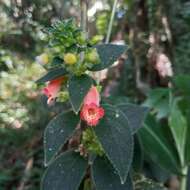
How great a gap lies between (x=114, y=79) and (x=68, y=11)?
1.97 feet

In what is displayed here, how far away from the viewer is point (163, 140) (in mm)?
1575

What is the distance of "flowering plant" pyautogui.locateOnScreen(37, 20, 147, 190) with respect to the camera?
35.7 inches

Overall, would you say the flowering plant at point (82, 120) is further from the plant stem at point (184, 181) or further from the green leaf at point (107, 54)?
the plant stem at point (184, 181)

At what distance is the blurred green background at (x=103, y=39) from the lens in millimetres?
1973

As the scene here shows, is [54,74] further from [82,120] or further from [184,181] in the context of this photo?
[184,181]

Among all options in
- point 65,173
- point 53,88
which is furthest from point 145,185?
point 53,88

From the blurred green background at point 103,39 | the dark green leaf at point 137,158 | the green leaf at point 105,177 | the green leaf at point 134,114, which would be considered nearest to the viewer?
the green leaf at point 105,177

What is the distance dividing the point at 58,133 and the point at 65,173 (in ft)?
0.35

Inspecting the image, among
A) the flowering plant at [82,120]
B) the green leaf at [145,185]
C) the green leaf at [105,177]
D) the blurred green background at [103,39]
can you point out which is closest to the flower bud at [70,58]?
the flowering plant at [82,120]

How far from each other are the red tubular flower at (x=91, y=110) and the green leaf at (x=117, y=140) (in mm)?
28

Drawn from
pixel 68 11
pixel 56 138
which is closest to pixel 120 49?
pixel 56 138

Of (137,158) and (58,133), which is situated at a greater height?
(58,133)

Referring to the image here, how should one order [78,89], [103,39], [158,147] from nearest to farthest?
[78,89] < [158,147] < [103,39]

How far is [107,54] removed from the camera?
95 centimetres
